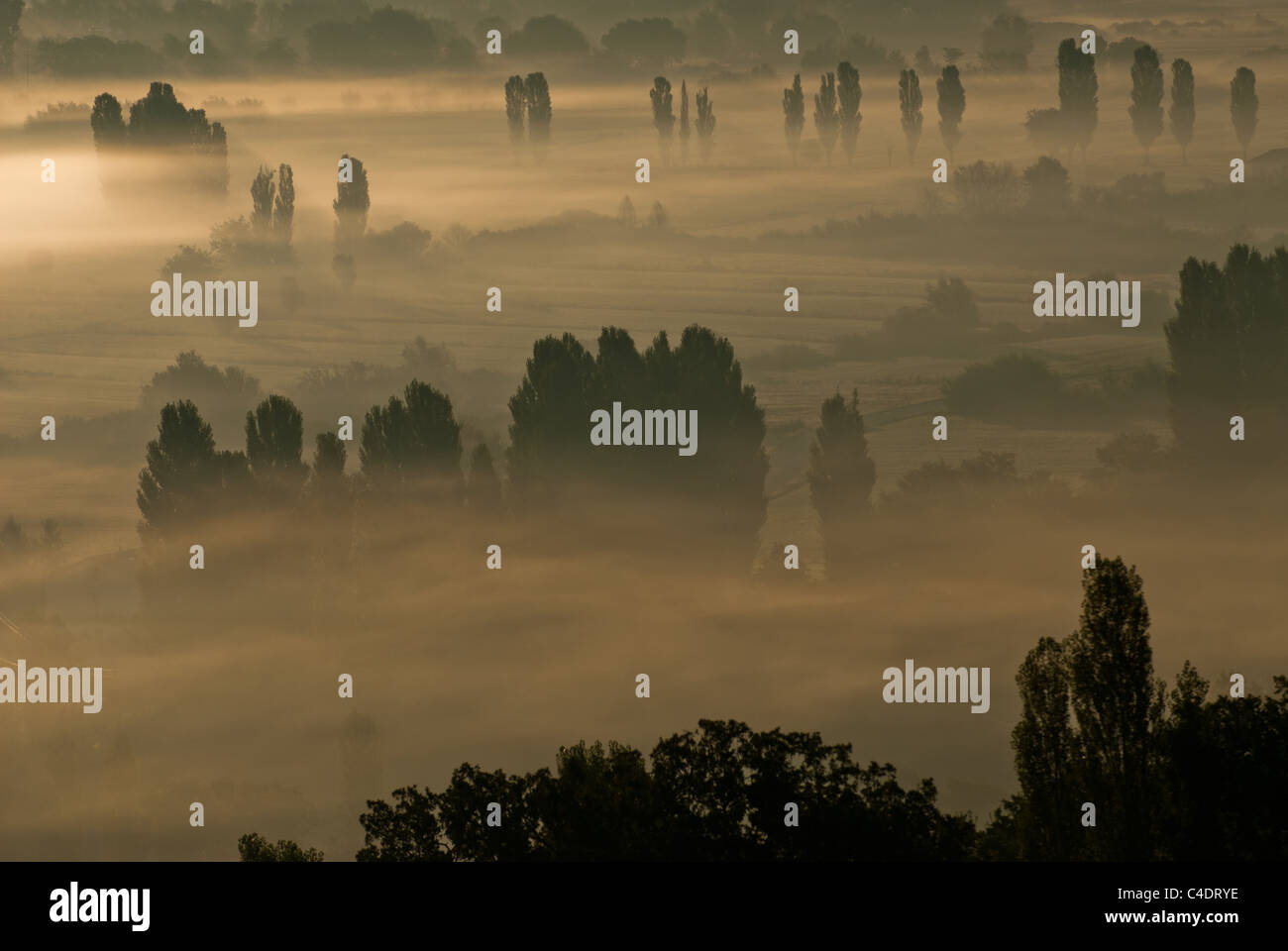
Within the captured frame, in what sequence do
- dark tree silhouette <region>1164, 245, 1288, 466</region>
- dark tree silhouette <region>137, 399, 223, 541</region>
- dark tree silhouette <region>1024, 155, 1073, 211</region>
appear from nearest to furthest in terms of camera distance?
dark tree silhouette <region>137, 399, 223, 541</region> < dark tree silhouette <region>1164, 245, 1288, 466</region> < dark tree silhouette <region>1024, 155, 1073, 211</region>

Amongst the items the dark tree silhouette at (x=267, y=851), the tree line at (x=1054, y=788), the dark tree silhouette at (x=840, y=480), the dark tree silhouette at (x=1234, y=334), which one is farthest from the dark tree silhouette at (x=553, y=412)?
the tree line at (x=1054, y=788)

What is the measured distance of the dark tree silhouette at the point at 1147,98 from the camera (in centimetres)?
13975

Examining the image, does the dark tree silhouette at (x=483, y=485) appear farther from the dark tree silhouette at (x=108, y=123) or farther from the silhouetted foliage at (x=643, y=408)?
the dark tree silhouette at (x=108, y=123)

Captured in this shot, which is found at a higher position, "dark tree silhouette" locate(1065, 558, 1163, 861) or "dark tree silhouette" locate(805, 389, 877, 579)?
"dark tree silhouette" locate(805, 389, 877, 579)

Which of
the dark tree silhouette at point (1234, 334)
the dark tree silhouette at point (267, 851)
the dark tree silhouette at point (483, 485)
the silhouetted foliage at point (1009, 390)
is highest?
the silhouetted foliage at point (1009, 390)

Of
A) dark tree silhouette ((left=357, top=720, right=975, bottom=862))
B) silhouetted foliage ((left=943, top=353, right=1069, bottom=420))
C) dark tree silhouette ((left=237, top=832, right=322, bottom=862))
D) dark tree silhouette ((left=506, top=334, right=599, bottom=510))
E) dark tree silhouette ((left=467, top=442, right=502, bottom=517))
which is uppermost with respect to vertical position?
silhouetted foliage ((left=943, top=353, right=1069, bottom=420))

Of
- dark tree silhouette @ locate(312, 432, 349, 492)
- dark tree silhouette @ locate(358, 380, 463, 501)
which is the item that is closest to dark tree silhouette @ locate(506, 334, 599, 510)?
dark tree silhouette @ locate(358, 380, 463, 501)

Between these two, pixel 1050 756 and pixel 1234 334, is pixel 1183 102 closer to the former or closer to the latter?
pixel 1234 334

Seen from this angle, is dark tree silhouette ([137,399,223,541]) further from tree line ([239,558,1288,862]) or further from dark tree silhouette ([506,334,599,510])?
tree line ([239,558,1288,862])

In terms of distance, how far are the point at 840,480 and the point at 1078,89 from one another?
6285cm

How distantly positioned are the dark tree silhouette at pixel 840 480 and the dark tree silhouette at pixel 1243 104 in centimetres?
6363

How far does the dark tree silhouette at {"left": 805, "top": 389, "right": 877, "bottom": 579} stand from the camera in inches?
3814

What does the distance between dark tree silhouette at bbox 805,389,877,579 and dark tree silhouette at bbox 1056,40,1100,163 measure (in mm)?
52703
